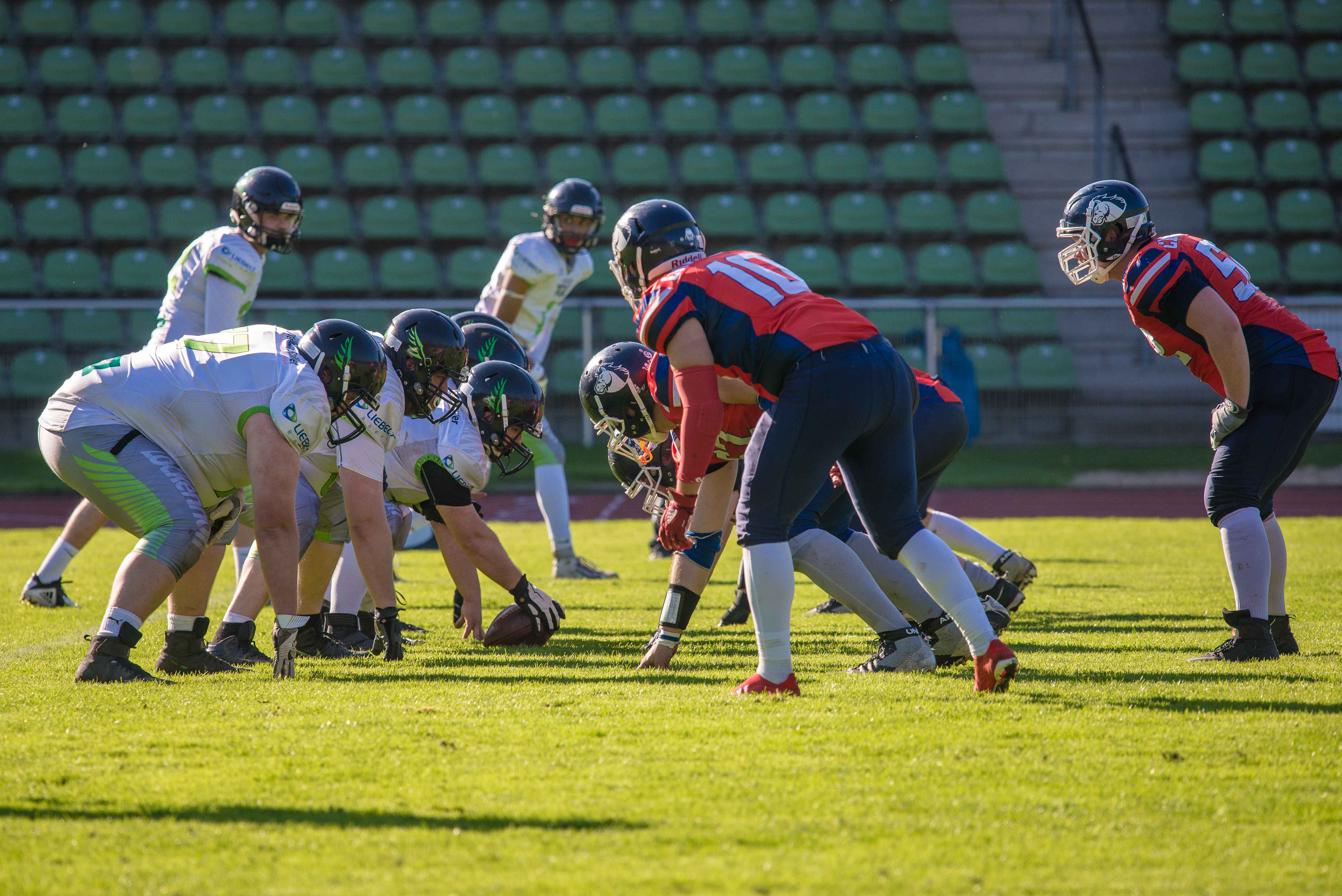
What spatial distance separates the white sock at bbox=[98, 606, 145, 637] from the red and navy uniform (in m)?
4.05

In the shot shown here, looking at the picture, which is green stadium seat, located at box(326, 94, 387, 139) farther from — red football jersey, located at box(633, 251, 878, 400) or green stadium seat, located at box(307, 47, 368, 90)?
red football jersey, located at box(633, 251, 878, 400)

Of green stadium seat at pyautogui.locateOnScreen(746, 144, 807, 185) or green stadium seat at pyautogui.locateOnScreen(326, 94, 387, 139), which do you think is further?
green stadium seat at pyautogui.locateOnScreen(326, 94, 387, 139)

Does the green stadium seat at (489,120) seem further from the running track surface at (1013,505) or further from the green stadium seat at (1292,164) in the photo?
the green stadium seat at (1292,164)

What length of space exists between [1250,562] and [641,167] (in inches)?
524

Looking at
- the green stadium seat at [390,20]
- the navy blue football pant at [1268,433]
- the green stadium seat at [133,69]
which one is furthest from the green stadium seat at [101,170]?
the navy blue football pant at [1268,433]

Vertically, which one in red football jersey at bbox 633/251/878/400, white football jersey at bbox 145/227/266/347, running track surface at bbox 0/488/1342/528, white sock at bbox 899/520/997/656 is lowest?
running track surface at bbox 0/488/1342/528

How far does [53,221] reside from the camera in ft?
54.4

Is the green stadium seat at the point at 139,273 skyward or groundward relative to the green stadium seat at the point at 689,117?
groundward

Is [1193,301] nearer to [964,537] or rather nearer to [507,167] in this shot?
[964,537]

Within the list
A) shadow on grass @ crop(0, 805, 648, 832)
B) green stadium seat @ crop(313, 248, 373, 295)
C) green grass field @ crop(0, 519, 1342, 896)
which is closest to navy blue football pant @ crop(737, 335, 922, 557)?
green grass field @ crop(0, 519, 1342, 896)

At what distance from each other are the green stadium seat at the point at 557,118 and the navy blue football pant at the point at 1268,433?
1389 cm

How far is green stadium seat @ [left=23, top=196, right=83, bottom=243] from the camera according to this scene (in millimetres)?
16516

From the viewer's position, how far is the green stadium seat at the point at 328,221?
16.5 metres

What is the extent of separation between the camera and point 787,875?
2.51 m
